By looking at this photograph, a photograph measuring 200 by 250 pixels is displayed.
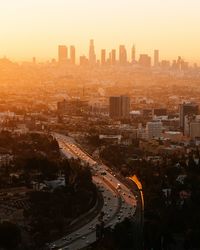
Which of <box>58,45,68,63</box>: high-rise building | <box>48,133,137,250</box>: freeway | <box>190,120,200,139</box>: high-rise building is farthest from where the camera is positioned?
<box>58,45,68,63</box>: high-rise building

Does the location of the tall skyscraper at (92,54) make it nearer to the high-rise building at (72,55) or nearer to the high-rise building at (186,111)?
the high-rise building at (72,55)

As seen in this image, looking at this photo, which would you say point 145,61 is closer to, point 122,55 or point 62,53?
point 122,55

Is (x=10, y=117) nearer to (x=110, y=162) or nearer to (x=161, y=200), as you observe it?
(x=110, y=162)

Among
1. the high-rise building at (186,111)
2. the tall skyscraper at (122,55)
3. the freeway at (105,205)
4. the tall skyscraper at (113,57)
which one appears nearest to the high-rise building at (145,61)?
the tall skyscraper at (122,55)

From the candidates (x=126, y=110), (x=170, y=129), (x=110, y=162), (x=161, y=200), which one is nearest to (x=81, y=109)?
(x=126, y=110)

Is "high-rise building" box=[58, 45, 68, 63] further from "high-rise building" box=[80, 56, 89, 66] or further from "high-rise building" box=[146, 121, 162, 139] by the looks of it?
"high-rise building" box=[146, 121, 162, 139]

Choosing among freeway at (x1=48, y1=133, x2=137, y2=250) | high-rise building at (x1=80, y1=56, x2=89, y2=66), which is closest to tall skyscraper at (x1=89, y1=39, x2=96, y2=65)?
high-rise building at (x1=80, y1=56, x2=89, y2=66)

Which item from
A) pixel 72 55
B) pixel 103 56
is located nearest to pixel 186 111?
pixel 103 56
